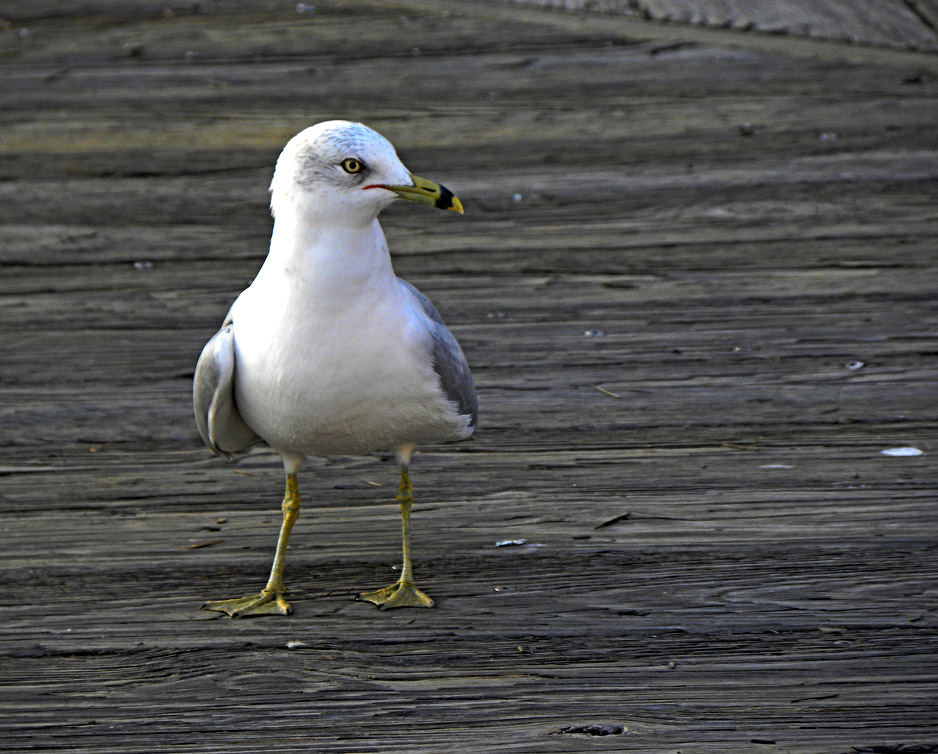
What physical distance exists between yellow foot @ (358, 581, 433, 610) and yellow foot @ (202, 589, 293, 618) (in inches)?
6.8

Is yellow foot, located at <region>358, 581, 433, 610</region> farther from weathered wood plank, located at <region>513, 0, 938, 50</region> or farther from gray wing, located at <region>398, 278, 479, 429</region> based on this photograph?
weathered wood plank, located at <region>513, 0, 938, 50</region>

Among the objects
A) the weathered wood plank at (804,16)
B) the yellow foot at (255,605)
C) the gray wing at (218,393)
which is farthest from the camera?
the weathered wood plank at (804,16)

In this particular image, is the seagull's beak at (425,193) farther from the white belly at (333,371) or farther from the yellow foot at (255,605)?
the yellow foot at (255,605)

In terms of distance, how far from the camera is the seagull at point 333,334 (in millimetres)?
2211

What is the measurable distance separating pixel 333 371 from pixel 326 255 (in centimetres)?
22

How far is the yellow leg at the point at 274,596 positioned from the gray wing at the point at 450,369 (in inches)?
17.2

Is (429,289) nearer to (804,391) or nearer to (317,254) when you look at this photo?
(804,391)

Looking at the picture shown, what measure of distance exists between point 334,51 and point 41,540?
11.8 ft

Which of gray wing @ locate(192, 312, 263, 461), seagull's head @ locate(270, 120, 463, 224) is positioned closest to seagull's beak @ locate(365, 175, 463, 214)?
seagull's head @ locate(270, 120, 463, 224)

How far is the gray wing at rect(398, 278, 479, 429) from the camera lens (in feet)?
8.00

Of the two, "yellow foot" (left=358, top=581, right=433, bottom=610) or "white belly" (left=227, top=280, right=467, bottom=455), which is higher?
"white belly" (left=227, top=280, right=467, bottom=455)

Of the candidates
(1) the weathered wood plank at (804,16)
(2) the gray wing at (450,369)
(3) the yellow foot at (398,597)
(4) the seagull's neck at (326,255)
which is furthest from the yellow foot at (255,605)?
(1) the weathered wood plank at (804,16)

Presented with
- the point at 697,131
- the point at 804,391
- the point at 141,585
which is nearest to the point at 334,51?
the point at 697,131

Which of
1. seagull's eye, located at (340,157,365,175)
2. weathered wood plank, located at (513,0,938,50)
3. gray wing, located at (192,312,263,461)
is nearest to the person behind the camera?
seagull's eye, located at (340,157,365,175)
